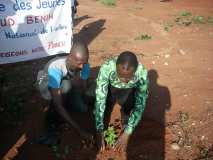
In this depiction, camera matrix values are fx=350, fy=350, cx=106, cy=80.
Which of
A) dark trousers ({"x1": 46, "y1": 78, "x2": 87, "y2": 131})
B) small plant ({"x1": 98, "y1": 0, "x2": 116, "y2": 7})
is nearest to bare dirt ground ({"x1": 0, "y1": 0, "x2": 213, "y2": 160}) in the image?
dark trousers ({"x1": 46, "y1": 78, "x2": 87, "y2": 131})

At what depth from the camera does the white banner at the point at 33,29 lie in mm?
5500

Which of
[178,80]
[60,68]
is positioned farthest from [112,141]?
[178,80]

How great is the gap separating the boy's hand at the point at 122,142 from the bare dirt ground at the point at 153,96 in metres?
0.07

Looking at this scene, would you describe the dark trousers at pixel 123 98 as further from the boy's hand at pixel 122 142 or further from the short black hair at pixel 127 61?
the short black hair at pixel 127 61

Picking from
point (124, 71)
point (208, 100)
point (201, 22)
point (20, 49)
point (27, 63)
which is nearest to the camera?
point (124, 71)

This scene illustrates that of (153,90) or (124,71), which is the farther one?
(153,90)

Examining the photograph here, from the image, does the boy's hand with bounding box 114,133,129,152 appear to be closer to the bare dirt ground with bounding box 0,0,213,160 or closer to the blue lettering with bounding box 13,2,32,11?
the bare dirt ground with bounding box 0,0,213,160

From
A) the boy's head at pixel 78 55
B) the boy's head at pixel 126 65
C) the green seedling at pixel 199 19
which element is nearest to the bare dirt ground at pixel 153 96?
the green seedling at pixel 199 19

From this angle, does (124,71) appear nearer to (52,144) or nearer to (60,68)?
(60,68)

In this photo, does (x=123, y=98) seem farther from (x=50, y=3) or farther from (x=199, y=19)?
(x=199, y=19)

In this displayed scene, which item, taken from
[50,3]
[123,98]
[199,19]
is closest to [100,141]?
[123,98]

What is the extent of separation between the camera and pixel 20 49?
579 centimetres

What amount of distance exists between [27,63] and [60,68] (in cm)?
273

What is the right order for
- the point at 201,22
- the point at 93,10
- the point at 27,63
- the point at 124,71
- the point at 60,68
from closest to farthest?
the point at 124,71
the point at 60,68
the point at 27,63
the point at 201,22
the point at 93,10
